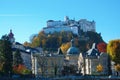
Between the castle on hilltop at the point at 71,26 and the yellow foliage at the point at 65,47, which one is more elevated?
the castle on hilltop at the point at 71,26

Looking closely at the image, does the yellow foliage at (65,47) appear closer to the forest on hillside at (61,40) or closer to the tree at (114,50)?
the forest on hillside at (61,40)

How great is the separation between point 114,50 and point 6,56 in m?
31.7

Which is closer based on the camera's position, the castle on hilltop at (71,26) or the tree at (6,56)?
the tree at (6,56)

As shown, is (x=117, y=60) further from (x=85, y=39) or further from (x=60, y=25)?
A: (x=60, y=25)

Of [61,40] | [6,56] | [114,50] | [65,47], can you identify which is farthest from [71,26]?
[6,56]

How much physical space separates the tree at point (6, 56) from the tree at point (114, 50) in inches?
1136

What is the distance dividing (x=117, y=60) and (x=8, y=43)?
29317 millimetres

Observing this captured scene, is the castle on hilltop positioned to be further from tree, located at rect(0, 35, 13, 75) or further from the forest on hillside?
tree, located at rect(0, 35, 13, 75)

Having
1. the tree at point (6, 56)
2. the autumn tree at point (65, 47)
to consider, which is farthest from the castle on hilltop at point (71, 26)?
the tree at point (6, 56)

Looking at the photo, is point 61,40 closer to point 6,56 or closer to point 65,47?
point 65,47

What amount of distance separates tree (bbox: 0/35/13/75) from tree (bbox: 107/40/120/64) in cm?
2885

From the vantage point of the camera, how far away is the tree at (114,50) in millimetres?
107675

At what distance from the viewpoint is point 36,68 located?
365ft

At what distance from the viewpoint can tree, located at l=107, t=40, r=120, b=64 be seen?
107675 millimetres
